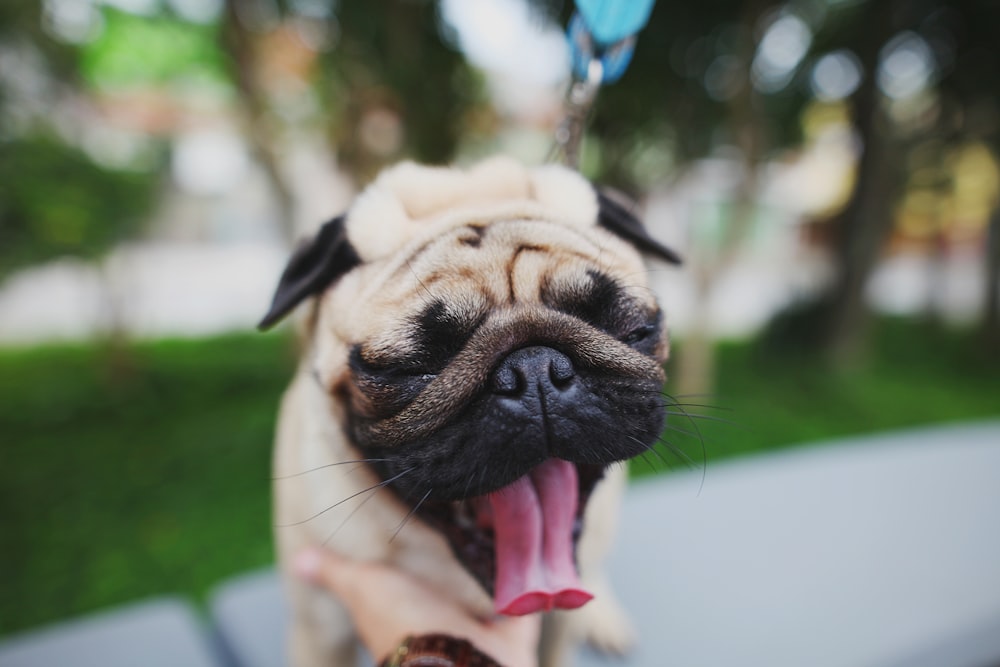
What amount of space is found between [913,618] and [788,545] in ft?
1.45

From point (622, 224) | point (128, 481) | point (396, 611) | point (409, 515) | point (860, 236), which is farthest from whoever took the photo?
point (860, 236)

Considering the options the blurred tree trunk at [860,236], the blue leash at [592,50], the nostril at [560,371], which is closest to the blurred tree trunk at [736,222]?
the blurred tree trunk at [860,236]

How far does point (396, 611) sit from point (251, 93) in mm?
4724

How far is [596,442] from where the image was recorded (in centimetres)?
87

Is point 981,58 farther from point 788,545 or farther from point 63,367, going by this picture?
point 63,367

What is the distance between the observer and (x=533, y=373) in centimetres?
86

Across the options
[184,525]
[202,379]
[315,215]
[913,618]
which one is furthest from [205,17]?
[913,618]

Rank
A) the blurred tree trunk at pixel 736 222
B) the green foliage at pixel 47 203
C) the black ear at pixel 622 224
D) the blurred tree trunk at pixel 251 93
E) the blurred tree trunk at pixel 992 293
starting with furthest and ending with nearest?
1. the blurred tree trunk at pixel 992 293
2. the blurred tree trunk at pixel 251 93
3. the blurred tree trunk at pixel 736 222
4. the green foliage at pixel 47 203
5. the black ear at pixel 622 224

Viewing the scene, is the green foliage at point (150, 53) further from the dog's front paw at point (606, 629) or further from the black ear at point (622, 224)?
the dog's front paw at point (606, 629)

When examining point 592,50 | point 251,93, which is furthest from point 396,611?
point 251,93

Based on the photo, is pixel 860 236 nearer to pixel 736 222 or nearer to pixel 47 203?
pixel 736 222

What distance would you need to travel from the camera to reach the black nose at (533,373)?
2.82 feet

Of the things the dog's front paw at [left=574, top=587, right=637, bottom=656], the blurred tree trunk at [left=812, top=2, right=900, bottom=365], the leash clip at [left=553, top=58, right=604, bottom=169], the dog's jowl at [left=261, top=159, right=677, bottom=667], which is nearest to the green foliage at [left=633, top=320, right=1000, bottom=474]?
the blurred tree trunk at [left=812, top=2, right=900, bottom=365]

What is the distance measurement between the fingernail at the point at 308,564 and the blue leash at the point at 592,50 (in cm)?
97
